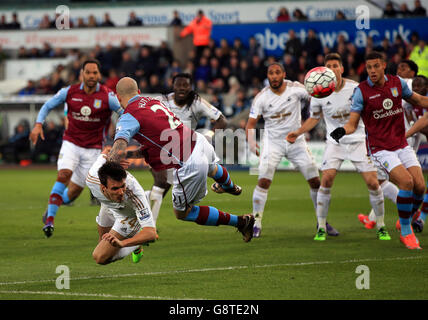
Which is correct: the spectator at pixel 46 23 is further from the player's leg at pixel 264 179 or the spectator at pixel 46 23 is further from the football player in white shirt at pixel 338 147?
the football player in white shirt at pixel 338 147

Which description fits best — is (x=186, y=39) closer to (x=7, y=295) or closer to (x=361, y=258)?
(x=361, y=258)

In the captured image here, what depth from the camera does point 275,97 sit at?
11.6 metres

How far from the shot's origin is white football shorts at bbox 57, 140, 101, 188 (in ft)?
38.4

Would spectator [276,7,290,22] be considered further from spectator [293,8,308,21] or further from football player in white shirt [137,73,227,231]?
football player in white shirt [137,73,227,231]

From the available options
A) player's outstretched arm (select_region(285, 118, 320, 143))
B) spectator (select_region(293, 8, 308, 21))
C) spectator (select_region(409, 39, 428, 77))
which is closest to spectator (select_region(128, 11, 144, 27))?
spectator (select_region(293, 8, 308, 21))

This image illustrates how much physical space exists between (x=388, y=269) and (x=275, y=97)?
13.4 feet

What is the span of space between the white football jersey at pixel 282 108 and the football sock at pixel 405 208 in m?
2.33

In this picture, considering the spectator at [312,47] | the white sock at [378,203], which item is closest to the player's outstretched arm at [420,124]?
the white sock at [378,203]

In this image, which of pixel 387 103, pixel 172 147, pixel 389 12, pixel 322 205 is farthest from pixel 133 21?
pixel 172 147

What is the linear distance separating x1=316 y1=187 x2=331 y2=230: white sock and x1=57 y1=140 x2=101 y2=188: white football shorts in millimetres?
3525

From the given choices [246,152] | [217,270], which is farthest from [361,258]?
[246,152]

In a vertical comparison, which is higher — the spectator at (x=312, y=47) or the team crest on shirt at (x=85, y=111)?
the spectator at (x=312, y=47)

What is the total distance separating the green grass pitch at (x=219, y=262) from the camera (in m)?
7.13

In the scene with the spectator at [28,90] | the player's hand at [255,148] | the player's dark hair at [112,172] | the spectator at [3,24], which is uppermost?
the spectator at [3,24]
